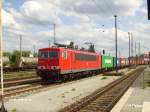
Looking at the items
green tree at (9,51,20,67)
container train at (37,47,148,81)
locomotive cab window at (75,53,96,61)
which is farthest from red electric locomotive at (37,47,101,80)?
green tree at (9,51,20,67)

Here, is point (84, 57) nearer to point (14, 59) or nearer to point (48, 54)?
point (48, 54)

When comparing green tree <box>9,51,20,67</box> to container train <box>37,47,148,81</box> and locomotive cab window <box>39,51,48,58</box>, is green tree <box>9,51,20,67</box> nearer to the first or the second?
container train <box>37,47,148,81</box>

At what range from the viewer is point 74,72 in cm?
3644

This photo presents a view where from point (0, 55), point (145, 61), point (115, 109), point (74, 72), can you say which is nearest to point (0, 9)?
point (0, 55)

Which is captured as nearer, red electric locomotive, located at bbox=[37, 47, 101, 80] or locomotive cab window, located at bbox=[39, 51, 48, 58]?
red electric locomotive, located at bbox=[37, 47, 101, 80]

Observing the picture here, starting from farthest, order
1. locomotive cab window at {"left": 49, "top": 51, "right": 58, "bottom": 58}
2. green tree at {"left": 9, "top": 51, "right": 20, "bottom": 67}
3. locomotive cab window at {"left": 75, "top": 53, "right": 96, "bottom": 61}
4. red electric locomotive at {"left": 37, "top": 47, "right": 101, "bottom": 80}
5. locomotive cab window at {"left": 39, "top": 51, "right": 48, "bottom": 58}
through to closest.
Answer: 1. green tree at {"left": 9, "top": 51, "right": 20, "bottom": 67}
2. locomotive cab window at {"left": 75, "top": 53, "right": 96, "bottom": 61}
3. locomotive cab window at {"left": 39, "top": 51, "right": 48, "bottom": 58}
4. locomotive cab window at {"left": 49, "top": 51, "right": 58, "bottom": 58}
5. red electric locomotive at {"left": 37, "top": 47, "right": 101, "bottom": 80}

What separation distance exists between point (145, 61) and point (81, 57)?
117716mm

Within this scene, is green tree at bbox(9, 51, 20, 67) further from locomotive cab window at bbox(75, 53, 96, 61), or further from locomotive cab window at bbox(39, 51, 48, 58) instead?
locomotive cab window at bbox(39, 51, 48, 58)

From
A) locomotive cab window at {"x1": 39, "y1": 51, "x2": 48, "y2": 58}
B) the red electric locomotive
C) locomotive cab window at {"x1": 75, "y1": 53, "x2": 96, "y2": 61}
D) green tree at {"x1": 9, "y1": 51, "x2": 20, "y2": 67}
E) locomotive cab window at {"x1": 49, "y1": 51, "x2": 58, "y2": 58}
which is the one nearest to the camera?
the red electric locomotive

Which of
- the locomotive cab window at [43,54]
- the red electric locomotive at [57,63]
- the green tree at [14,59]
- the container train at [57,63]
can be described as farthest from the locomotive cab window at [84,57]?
the green tree at [14,59]

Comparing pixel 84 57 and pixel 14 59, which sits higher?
pixel 14 59

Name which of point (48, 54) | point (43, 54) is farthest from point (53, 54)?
point (43, 54)

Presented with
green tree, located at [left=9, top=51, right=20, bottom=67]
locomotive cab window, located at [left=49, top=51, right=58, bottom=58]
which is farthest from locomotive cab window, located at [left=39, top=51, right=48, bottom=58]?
green tree, located at [left=9, top=51, right=20, bottom=67]

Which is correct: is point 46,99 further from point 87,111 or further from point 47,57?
point 47,57
